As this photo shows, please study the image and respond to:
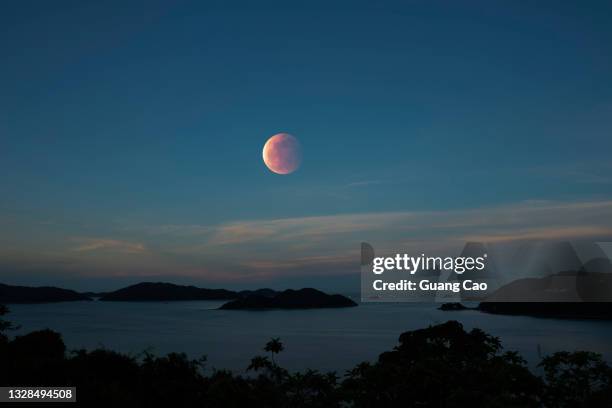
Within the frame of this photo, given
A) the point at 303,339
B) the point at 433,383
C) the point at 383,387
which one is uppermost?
the point at 433,383

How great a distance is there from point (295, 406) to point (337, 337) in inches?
3763

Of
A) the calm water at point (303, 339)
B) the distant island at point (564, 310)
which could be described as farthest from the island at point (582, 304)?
the calm water at point (303, 339)

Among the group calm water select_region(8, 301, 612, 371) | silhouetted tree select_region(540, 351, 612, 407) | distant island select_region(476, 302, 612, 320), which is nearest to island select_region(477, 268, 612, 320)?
distant island select_region(476, 302, 612, 320)

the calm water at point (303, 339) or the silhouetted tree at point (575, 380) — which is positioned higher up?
the silhouetted tree at point (575, 380)

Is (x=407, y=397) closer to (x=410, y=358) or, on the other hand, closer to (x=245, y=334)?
(x=410, y=358)

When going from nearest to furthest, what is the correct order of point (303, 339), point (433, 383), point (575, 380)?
point (433, 383) → point (575, 380) → point (303, 339)

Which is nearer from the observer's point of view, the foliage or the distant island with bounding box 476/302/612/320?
the foliage

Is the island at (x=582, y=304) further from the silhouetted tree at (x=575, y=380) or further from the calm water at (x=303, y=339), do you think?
the silhouetted tree at (x=575, y=380)

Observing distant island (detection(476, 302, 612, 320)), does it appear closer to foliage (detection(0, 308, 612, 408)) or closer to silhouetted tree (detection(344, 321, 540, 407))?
foliage (detection(0, 308, 612, 408))

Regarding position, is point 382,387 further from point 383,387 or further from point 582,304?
point 582,304

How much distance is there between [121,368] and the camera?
25859 mm

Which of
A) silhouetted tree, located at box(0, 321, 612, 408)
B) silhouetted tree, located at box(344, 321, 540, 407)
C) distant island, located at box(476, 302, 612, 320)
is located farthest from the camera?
distant island, located at box(476, 302, 612, 320)

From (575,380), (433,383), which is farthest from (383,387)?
(575,380)

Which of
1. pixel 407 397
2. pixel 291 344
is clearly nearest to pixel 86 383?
pixel 407 397
